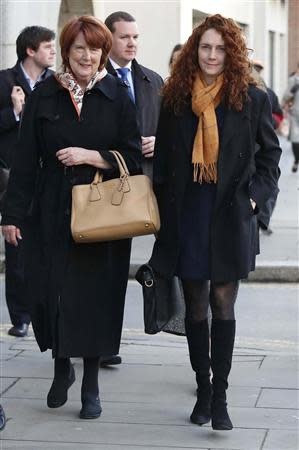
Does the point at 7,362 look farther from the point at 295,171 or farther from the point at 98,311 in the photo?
the point at 295,171

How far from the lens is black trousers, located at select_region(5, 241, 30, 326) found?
7.77m

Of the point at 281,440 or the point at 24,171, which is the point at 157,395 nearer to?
the point at 281,440

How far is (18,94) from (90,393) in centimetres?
250

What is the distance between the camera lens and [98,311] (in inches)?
225

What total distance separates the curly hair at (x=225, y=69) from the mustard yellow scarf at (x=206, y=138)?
7 cm

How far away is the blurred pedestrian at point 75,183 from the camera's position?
18.5 feet

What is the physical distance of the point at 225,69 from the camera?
5.38 m

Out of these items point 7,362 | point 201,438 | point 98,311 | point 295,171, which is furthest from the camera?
Result: point 295,171

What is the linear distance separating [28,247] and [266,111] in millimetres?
1335

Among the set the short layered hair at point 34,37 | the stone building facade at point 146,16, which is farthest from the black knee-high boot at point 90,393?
the stone building facade at point 146,16

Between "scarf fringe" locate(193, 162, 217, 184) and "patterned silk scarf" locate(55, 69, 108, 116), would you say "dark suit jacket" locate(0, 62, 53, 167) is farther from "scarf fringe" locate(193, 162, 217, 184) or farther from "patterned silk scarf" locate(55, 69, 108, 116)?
"scarf fringe" locate(193, 162, 217, 184)

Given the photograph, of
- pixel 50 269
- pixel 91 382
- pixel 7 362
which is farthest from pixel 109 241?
pixel 7 362

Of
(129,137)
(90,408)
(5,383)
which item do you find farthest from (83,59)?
(5,383)

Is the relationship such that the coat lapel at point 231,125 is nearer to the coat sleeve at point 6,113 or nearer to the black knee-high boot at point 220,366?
the black knee-high boot at point 220,366
